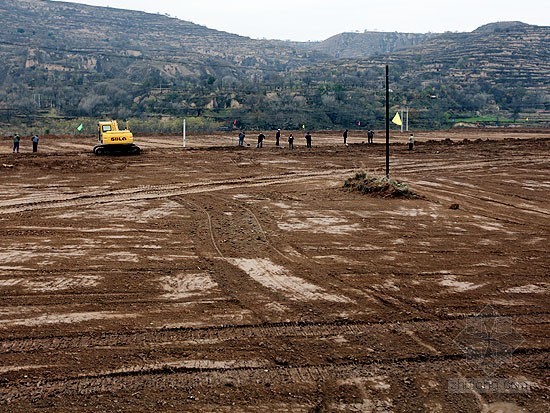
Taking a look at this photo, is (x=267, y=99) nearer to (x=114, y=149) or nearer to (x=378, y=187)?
(x=114, y=149)

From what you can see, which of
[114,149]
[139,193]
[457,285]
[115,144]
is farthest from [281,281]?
[114,149]

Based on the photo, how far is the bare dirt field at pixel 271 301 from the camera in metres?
6.77

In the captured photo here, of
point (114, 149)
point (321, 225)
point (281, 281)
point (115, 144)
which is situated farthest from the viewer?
point (114, 149)

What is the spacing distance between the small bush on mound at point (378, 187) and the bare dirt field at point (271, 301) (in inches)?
22.6

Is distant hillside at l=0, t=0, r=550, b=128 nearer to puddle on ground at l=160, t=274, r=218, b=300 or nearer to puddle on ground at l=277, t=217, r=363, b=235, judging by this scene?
puddle on ground at l=277, t=217, r=363, b=235

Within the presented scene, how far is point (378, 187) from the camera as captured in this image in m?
20.3

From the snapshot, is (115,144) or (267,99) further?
(267,99)

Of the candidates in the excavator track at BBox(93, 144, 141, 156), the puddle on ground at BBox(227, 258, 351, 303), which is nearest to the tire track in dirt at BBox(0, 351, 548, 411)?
the puddle on ground at BBox(227, 258, 351, 303)

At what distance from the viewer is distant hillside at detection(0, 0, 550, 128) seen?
2625 inches

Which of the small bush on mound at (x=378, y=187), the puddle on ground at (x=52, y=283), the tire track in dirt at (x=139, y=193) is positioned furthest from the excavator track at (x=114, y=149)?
the puddle on ground at (x=52, y=283)

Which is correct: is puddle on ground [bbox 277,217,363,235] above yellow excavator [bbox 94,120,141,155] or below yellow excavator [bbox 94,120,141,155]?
below

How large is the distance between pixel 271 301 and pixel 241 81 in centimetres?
9413

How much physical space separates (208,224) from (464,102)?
68.7 meters

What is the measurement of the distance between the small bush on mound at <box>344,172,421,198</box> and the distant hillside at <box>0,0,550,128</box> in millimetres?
33183
